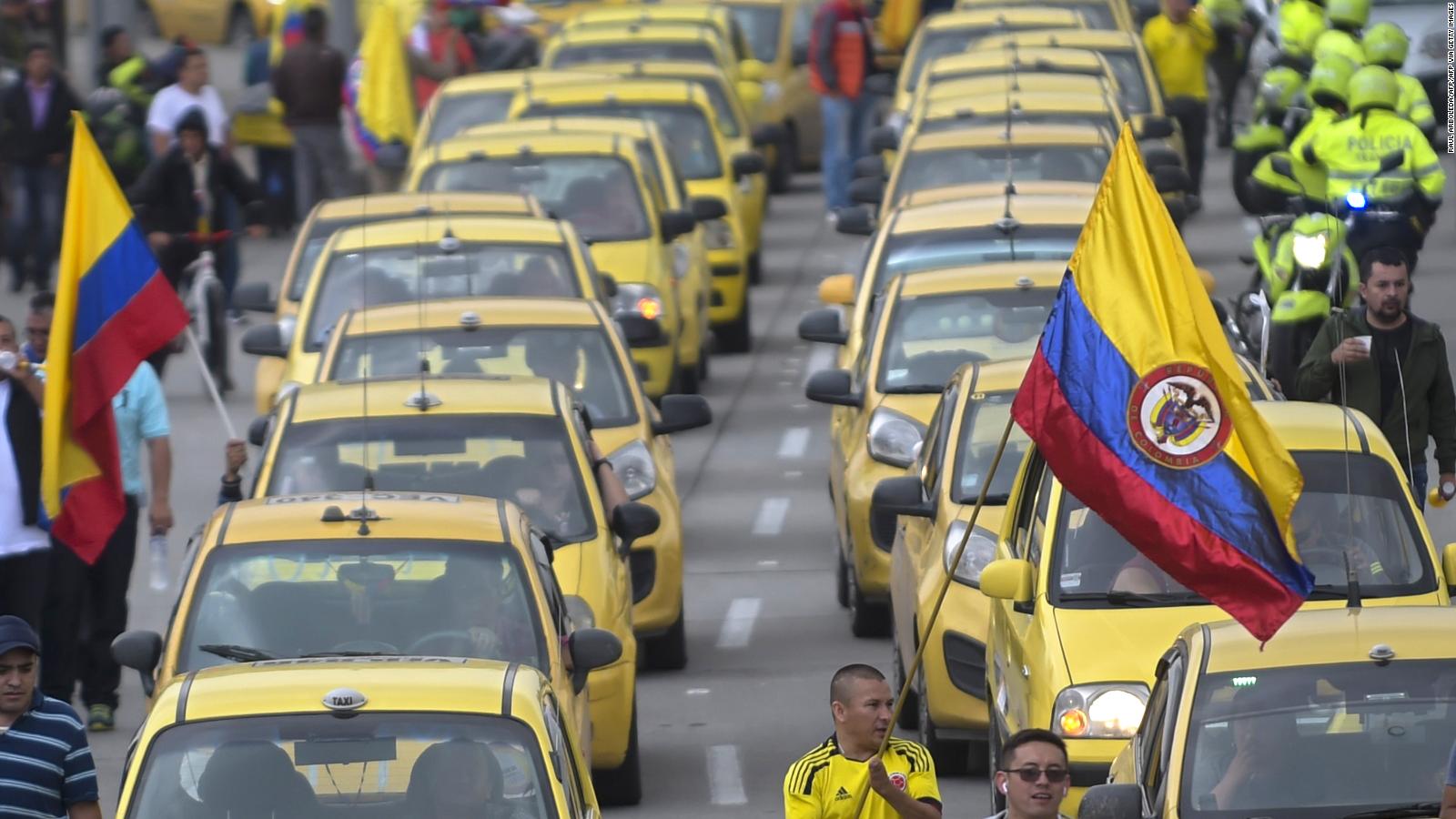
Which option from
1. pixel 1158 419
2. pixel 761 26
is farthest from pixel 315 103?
pixel 1158 419

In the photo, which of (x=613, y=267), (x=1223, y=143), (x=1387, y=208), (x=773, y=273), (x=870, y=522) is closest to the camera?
(x=870, y=522)

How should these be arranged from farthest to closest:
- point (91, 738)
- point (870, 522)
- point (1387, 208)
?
point (1387, 208), point (870, 522), point (91, 738)

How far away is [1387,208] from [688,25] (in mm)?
15190

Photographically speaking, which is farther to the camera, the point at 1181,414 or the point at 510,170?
the point at 510,170

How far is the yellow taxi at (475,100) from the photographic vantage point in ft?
83.5

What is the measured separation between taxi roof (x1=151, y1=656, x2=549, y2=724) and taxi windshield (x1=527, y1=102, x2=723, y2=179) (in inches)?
658

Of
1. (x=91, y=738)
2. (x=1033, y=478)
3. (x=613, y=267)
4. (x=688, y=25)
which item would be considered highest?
(x=1033, y=478)

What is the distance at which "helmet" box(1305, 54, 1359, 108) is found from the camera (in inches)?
690

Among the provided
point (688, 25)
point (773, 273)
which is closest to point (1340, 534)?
point (773, 273)

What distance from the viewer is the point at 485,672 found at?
855 centimetres

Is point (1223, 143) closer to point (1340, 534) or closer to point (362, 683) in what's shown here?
point (1340, 534)

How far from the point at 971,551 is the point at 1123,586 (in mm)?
1854

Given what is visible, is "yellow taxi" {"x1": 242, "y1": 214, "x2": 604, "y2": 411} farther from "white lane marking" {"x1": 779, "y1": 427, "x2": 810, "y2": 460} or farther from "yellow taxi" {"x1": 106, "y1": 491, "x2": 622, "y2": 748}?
"yellow taxi" {"x1": 106, "y1": 491, "x2": 622, "y2": 748}

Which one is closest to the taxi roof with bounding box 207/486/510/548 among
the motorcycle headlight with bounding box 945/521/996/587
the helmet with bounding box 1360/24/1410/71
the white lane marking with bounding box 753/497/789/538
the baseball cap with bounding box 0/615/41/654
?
the baseball cap with bounding box 0/615/41/654
